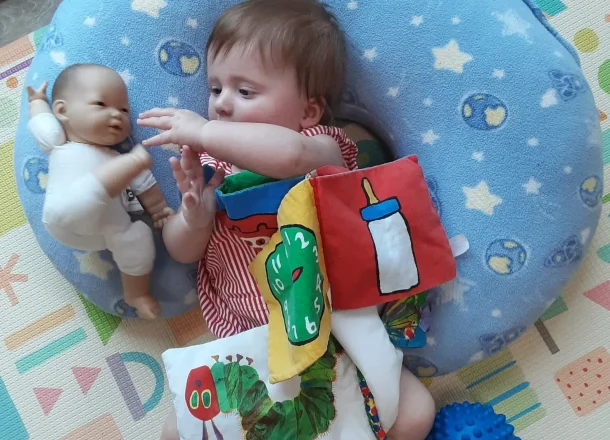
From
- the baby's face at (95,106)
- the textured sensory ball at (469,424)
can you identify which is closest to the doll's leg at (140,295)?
the baby's face at (95,106)

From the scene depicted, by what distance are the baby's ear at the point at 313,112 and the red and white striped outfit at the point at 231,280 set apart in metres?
0.02

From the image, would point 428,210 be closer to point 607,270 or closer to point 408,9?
point 408,9

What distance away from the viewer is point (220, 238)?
3.14 ft

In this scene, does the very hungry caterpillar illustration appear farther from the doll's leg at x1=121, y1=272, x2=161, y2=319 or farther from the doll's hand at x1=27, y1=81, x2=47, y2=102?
the doll's hand at x1=27, y1=81, x2=47, y2=102

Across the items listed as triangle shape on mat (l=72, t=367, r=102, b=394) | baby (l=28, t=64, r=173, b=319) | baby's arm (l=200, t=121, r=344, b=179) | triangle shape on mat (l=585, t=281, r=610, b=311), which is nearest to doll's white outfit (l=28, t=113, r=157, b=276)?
baby (l=28, t=64, r=173, b=319)

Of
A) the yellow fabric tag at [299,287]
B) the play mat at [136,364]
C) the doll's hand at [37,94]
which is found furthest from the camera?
the play mat at [136,364]

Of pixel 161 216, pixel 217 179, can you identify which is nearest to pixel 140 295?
pixel 161 216

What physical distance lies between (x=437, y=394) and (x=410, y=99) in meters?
0.52

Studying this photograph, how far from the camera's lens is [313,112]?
97 cm

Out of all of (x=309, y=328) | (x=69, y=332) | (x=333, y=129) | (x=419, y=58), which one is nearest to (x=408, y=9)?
(x=419, y=58)

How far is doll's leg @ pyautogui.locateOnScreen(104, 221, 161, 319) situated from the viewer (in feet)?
2.98

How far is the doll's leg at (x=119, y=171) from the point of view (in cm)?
83

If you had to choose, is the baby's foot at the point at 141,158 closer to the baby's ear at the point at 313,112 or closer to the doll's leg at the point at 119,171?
the doll's leg at the point at 119,171

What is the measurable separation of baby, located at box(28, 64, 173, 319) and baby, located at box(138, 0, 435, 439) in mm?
48
